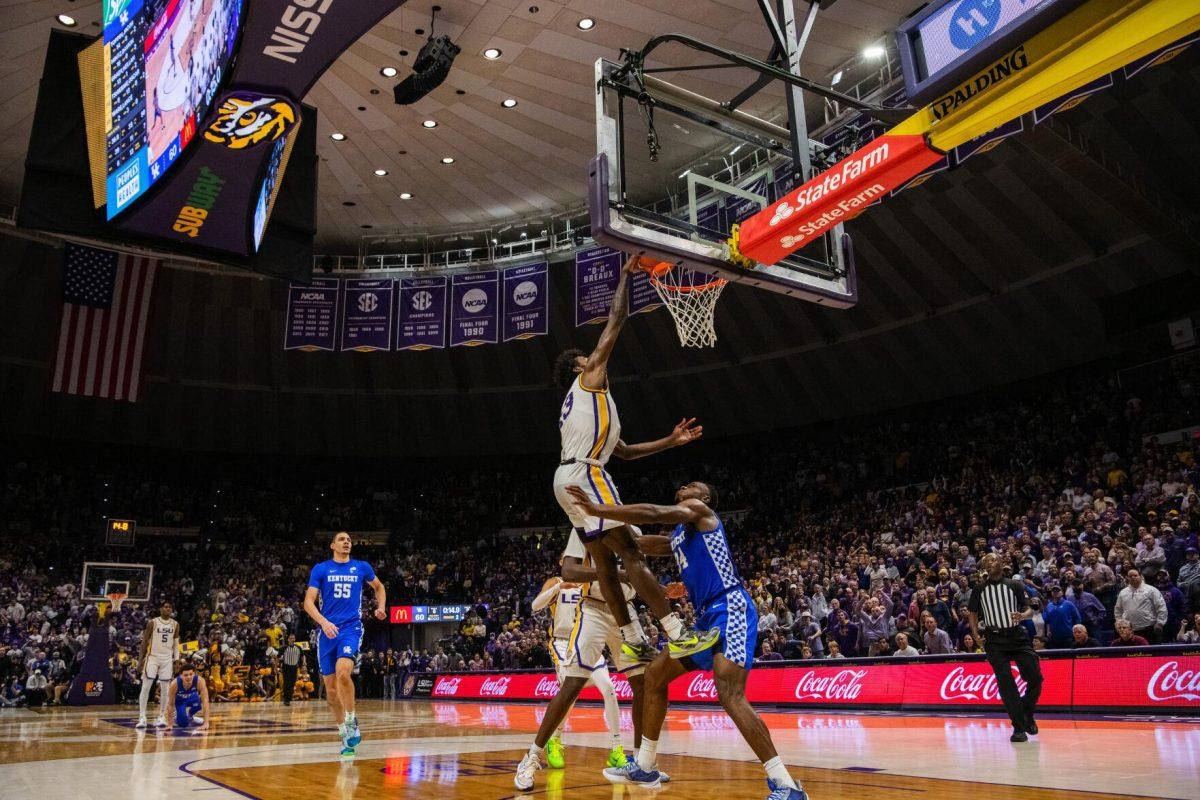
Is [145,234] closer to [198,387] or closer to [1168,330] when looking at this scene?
[198,387]

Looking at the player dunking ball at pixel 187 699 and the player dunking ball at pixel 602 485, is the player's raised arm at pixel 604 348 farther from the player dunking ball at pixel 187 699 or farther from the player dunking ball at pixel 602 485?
the player dunking ball at pixel 187 699

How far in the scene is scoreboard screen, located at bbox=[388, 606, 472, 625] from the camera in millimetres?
29016

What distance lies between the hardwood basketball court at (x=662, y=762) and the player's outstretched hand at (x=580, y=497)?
5.46 ft

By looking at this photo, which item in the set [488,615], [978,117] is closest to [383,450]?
[488,615]

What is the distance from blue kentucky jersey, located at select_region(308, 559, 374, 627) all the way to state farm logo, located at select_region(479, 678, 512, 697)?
11.9m

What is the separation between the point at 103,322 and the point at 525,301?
1011 cm

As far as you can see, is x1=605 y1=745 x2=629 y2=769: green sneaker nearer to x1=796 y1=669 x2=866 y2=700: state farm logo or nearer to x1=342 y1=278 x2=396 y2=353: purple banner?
x1=796 y1=669 x2=866 y2=700: state farm logo

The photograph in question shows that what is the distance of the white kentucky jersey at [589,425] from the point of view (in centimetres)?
598

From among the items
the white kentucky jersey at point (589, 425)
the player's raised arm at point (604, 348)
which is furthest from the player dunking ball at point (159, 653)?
the player's raised arm at point (604, 348)

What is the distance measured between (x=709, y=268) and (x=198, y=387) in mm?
26808

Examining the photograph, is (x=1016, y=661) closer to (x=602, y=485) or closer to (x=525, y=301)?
(x=602, y=485)

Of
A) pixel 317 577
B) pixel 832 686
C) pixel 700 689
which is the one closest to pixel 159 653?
pixel 317 577

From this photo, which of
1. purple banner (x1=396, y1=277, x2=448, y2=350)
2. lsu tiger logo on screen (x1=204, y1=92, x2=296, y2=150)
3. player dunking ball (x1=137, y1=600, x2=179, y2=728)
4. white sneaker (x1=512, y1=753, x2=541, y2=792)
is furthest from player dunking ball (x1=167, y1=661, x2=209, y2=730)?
purple banner (x1=396, y1=277, x2=448, y2=350)

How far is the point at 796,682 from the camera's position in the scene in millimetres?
13867
